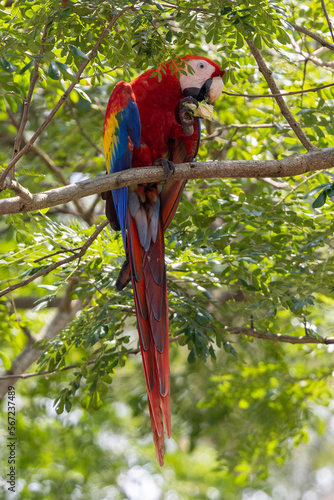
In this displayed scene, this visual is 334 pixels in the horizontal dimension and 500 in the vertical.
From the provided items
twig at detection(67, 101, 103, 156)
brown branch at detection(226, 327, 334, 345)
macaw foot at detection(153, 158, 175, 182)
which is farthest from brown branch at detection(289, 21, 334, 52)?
twig at detection(67, 101, 103, 156)

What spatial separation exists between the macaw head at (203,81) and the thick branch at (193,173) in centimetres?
50

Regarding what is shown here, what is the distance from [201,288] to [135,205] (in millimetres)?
397

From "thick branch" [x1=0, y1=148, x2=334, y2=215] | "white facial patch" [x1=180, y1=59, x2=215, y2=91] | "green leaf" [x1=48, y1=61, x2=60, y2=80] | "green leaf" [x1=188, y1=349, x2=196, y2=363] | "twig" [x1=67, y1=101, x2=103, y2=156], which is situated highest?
"twig" [x1=67, y1=101, x2=103, y2=156]

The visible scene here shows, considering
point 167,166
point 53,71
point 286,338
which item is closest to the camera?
point 53,71

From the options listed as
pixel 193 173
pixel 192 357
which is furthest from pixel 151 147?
pixel 192 357

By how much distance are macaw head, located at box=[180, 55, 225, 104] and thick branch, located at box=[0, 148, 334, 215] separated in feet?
1.63

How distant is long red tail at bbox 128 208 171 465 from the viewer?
162cm

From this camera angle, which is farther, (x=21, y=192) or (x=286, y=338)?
(x=286, y=338)

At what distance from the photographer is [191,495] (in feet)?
13.1

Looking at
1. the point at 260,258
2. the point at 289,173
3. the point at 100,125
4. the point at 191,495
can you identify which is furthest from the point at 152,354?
the point at 191,495

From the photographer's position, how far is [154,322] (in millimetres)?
1723

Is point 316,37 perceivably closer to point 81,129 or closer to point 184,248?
point 184,248

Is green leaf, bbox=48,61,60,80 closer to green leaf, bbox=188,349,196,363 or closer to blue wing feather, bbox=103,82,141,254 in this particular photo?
blue wing feather, bbox=103,82,141,254

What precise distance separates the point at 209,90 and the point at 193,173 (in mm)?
542
